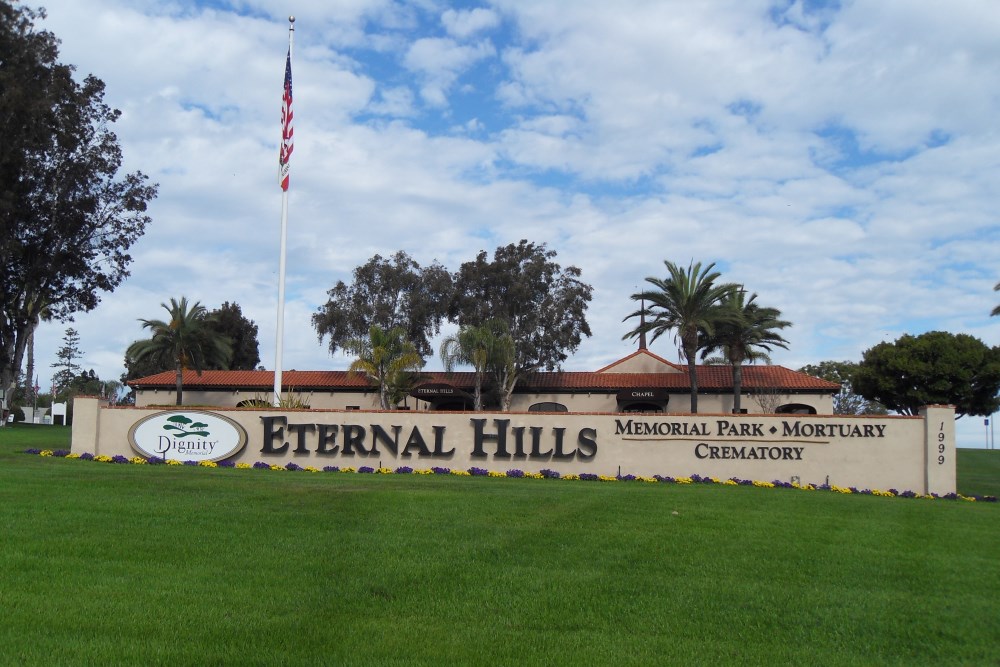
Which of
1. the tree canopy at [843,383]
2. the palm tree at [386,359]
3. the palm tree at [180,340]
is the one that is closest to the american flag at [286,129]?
the palm tree at [386,359]

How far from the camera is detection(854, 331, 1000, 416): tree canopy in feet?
174

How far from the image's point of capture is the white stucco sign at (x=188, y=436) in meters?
24.9

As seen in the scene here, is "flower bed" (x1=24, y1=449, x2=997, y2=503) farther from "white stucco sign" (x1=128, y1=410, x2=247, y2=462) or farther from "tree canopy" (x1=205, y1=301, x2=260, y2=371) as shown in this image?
"tree canopy" (x1=205, y1=301, x2=260, y2=371)

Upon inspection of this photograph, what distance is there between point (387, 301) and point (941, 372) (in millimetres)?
33300

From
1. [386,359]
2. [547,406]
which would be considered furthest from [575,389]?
[386,359]

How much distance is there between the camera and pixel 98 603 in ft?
25.8

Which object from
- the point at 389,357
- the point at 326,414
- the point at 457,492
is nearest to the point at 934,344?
the point at 389,357

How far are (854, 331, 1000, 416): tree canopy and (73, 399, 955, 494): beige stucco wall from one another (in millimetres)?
32318

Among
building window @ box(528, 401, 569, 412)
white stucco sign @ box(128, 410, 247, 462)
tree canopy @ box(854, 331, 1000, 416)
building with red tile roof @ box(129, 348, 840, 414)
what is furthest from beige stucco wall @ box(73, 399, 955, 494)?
tree canopy @ box(854, 331, 1000, 416)

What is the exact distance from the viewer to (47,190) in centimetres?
4653

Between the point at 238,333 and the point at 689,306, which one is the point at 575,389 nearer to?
the point at 689,306

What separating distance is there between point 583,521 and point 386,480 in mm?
7643

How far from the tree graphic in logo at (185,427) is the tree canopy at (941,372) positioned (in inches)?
1683

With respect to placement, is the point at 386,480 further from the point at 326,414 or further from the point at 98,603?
the point at 98,603
